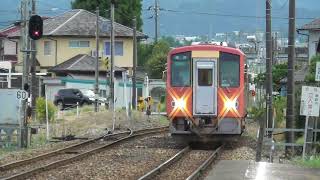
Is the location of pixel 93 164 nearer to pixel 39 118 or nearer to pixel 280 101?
pixel 39 118

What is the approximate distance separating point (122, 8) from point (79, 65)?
16.7 metres

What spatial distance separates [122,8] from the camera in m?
72.1

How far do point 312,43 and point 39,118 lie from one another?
27.6m

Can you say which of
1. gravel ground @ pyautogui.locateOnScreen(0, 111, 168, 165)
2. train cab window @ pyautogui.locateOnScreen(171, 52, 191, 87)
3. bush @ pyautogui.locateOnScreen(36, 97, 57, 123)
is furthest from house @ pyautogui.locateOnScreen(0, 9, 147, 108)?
train cab window @ pyautogui.locateOnScreen(171, 52, 191, 87)

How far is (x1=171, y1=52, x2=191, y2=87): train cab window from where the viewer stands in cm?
2045

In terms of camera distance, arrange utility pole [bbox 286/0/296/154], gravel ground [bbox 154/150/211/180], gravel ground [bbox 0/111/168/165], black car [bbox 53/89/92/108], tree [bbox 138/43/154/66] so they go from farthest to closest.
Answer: tree [bbox 138/43/154/66], black car [bbox 53/89/92/108], gravel ground [bbox 0/111/168/165], utility pole [bbox 286/0/296/154], gravel ground [bbox 154/150/211/180]

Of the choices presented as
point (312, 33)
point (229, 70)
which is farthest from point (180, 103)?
point (312, 33)

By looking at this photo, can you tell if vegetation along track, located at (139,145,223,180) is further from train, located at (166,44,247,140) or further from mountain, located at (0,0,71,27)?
mountain, located at (0,0,71,27)

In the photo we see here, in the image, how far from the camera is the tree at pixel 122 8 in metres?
71.4

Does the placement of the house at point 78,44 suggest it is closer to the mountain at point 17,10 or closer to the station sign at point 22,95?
the mountain at point 17,10

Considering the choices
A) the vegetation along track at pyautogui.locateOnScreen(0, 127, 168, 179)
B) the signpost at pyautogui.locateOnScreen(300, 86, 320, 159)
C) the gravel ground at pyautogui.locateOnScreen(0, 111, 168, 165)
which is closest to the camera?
the vegetation along track at pyautogui.locateOnScreen(0, 127, 168, 179)

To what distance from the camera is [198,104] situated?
20.4m

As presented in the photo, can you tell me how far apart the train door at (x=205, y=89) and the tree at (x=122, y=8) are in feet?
169

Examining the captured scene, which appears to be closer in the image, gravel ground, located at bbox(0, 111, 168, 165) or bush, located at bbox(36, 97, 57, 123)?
gravel ground, located at bbox(0, 111, 168, 165)
